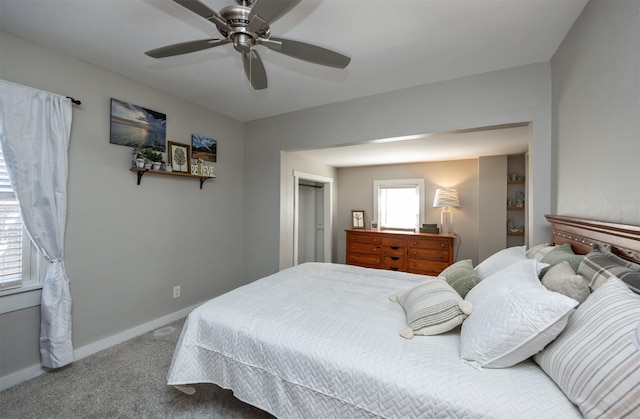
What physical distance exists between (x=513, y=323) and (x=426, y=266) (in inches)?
141

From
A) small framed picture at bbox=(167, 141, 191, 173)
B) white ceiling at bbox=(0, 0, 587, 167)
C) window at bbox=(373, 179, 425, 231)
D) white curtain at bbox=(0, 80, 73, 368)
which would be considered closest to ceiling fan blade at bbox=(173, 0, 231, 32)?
white ceiling at bbox=(0, 0, 587, 167)

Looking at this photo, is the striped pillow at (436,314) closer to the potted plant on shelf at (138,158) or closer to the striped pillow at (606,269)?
the striped pillow at (606,269)

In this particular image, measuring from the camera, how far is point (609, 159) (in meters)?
1.27

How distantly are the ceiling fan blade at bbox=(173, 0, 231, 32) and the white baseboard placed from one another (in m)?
2.64

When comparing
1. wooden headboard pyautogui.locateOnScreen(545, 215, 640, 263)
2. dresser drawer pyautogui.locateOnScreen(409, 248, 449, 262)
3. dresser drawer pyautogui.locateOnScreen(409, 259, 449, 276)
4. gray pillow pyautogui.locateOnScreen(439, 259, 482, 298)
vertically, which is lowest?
dresser drawer pyautogui.locateOnScreen(409, 259, 449, 276)

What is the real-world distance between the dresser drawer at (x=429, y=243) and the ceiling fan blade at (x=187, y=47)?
4032 millimetres

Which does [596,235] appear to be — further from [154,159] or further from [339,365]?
[154,159]

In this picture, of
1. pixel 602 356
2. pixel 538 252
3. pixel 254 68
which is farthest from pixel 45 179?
pixel 538 252

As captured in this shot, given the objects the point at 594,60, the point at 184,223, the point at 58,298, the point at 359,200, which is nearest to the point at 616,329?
the point at 594,60

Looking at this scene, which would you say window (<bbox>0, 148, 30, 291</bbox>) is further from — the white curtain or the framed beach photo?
the framed beach photo

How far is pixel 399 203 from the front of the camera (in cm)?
516

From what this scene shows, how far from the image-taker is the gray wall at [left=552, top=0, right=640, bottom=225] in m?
1.10

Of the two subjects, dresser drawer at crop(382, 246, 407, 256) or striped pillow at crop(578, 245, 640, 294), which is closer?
striped pillow at crop(578, 245, 640, 294)

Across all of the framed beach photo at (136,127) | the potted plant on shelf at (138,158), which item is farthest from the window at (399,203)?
the potted plant on shelf at (138,158)
